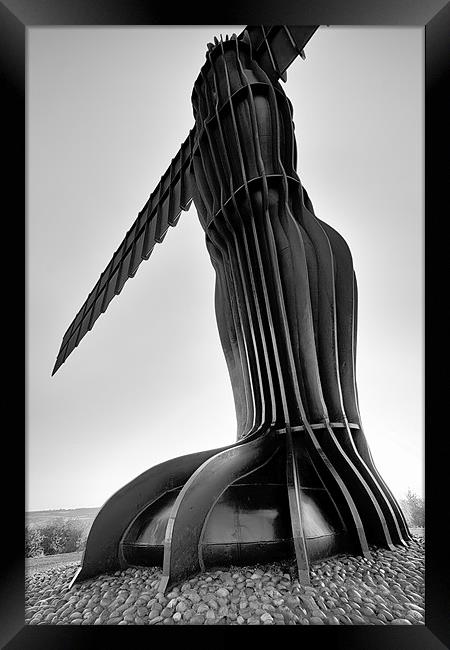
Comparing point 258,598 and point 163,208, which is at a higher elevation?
point 163,208

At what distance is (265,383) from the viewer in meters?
8.32

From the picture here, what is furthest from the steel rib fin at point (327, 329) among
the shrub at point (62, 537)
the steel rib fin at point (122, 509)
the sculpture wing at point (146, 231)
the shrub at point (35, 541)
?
the shrub at point (35, 541)

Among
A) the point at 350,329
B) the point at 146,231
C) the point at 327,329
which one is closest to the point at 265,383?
the point at 327,329

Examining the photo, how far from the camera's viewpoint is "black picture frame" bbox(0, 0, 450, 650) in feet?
18.2

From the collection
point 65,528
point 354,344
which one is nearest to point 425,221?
point 354,344

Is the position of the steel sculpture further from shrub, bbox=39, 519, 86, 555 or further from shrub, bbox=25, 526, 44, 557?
shrub, bbox=25, 526, 44, 557

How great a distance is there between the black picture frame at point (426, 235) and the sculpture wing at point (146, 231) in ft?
13.4

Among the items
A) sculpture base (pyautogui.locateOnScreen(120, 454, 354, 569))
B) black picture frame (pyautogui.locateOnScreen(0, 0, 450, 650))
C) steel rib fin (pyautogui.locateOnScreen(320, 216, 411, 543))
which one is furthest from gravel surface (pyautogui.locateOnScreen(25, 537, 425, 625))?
steel rib fin (pyautogui.locateOnScreen(320, 216, 411, 543))

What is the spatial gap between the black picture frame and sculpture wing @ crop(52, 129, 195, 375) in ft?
13.4

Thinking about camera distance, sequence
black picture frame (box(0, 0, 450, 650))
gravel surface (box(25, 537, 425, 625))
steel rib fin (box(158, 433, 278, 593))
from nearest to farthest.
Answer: black picture frame (box(0, 0, 450, 650)) < gravel surface (box(25, 537, 425, 625)) < steel rib fin (box(158, 433, 278, 593))

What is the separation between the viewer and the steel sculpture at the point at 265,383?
287 inches

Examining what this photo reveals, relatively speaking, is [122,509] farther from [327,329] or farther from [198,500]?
[327,329]

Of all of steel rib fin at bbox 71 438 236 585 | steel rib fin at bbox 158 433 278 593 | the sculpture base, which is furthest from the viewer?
steel rib fin at bbox 71 438 236 585

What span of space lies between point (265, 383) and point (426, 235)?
3.22 metres
